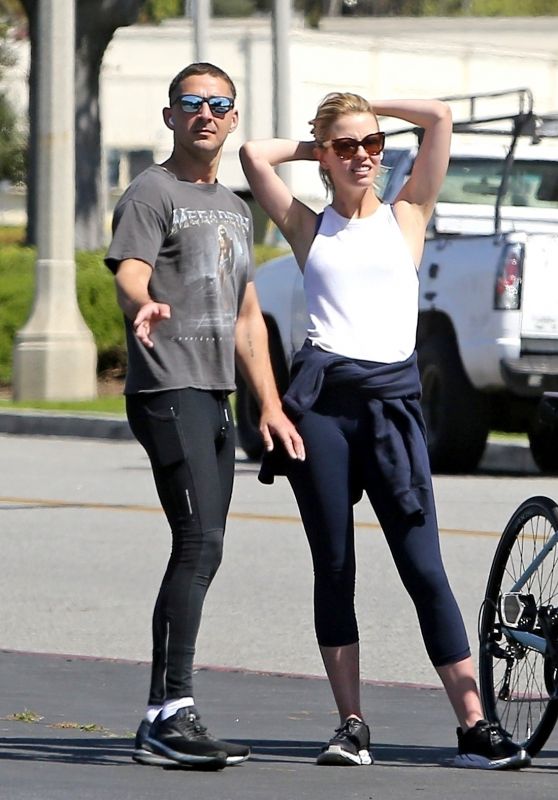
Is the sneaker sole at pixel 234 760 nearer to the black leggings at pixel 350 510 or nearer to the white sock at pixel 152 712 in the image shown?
the white sock at pixel 152 712

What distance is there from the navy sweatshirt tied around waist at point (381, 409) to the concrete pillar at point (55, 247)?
13.6 meters

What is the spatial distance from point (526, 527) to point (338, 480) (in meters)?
0.68

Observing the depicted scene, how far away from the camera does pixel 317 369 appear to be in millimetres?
5812

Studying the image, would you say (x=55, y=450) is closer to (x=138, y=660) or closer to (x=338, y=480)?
(x=138, y=660)

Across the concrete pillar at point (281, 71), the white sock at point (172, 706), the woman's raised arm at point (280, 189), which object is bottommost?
the white sock at point (172, 706)

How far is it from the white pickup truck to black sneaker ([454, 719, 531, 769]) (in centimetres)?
770

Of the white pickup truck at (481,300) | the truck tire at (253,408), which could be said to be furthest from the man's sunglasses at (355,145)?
the truck tire at (253,408)

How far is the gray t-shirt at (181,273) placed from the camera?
18.9ft

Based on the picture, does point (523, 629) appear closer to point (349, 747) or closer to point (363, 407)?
point (349, 747)

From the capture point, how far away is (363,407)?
585cm

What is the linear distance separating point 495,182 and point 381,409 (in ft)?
29.8

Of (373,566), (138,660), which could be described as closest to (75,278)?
(373,566)

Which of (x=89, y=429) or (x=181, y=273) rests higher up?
(x=181, y=273)

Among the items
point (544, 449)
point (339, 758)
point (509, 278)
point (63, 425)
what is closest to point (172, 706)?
point (339, 758)
